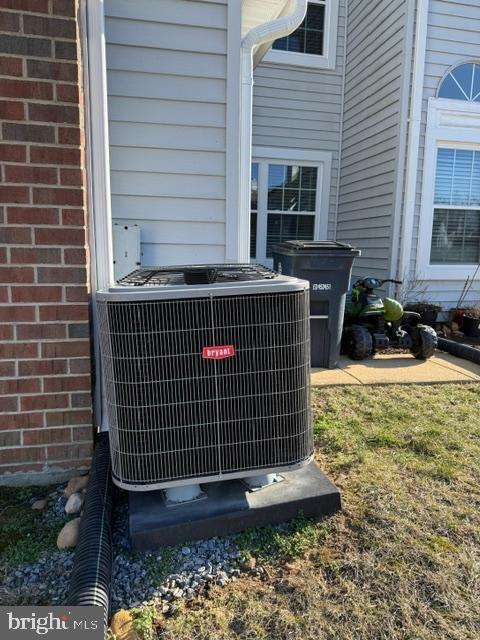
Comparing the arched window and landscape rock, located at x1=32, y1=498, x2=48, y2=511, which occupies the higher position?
the arched window

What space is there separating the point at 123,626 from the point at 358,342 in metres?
3.53

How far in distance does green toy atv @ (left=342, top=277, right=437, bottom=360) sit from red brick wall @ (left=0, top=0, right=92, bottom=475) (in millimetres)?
3073

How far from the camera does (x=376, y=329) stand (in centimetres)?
472

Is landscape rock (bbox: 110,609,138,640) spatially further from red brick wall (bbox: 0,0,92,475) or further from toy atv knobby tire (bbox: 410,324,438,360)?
toy atv knobby tire (bbox: 410,324,438,360)

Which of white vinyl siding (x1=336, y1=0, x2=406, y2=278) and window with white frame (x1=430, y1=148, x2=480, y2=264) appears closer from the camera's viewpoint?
white vinyl siding (x1=336, y1=0, x2=406, y2=278)

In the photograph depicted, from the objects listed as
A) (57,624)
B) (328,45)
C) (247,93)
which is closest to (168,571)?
(57,624)

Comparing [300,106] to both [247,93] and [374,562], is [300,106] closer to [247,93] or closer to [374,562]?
[247,93]

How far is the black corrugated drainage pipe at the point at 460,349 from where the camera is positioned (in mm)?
4656

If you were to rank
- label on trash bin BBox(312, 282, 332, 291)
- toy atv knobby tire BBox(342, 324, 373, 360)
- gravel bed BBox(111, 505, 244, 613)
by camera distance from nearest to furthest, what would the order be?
gravel bed BBox(111, 505, 244, 613) → label on trash bin BBox(312, 282, 332, 291) → toy atv knobby tire BBox(342, 324, 373, 360)

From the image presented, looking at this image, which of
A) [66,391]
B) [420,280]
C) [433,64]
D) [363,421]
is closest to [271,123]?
[433,64]

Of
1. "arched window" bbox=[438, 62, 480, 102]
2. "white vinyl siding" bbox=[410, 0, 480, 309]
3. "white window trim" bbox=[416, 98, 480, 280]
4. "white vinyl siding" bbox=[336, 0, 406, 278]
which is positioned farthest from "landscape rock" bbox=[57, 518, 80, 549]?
"arched window" bbox=[438, 62, 480, 102]

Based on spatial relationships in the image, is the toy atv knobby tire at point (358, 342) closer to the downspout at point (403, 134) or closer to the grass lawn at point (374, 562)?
the downspout at point (403, 134)

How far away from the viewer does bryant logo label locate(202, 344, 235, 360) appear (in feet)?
5.68

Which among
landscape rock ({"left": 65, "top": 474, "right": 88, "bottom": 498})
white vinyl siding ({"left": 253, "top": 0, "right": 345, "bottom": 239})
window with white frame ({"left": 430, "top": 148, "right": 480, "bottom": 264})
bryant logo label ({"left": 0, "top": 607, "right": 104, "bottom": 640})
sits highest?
white vinyl siding ({"left": 253, "top": 0, "right": 345, "bottom": 239})
